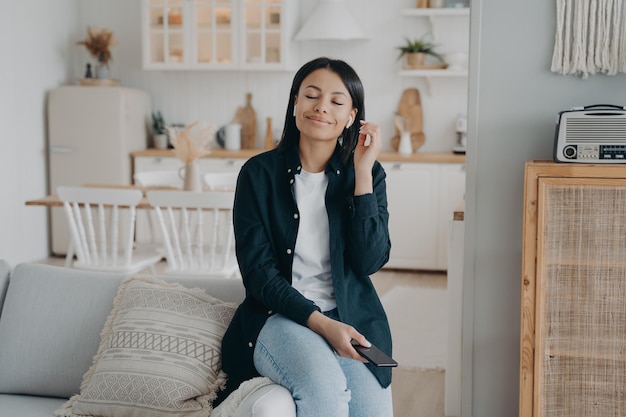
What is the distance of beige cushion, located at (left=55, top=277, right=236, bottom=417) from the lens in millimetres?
2139

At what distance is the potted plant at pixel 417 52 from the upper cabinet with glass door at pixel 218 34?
0.87 metres

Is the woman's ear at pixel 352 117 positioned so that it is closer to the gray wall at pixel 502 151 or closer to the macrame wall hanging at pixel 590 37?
the gray wall at pixel 502 151

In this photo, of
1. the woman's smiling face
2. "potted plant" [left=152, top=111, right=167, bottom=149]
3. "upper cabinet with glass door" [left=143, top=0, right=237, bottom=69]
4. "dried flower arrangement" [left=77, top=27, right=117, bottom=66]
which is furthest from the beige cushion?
"dried flower arrangement" [left=77, top=27, right=117, bottom=66]

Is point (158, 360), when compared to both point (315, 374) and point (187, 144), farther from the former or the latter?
point (187, 144)

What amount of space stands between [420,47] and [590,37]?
3483 millimetres

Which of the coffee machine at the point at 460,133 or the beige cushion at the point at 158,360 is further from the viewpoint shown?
the coffee machine at the point at 460,133

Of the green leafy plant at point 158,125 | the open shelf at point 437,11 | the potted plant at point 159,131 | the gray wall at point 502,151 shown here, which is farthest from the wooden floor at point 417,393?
the green leafy plant at point 158,125

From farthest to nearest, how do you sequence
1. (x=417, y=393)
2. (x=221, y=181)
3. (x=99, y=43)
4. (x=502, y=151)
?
1. (x=99, y=43)
2. (x=221, y=181)
3. (x=417, y=393)
4. (x=502, y=151)

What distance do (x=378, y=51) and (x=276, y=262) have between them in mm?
4507

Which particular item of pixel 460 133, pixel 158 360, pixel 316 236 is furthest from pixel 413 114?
pixel 158 360

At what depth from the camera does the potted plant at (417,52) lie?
617 centimetres

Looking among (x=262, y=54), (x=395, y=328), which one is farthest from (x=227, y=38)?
(x=395, y=328)

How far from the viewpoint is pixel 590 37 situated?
9.03 feet

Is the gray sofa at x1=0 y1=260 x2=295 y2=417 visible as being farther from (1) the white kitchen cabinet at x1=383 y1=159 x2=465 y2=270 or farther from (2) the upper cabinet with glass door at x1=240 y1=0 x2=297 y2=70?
(2) the upper cabinet with glass door at x1=240 y1=0 x2=297 y2=70
